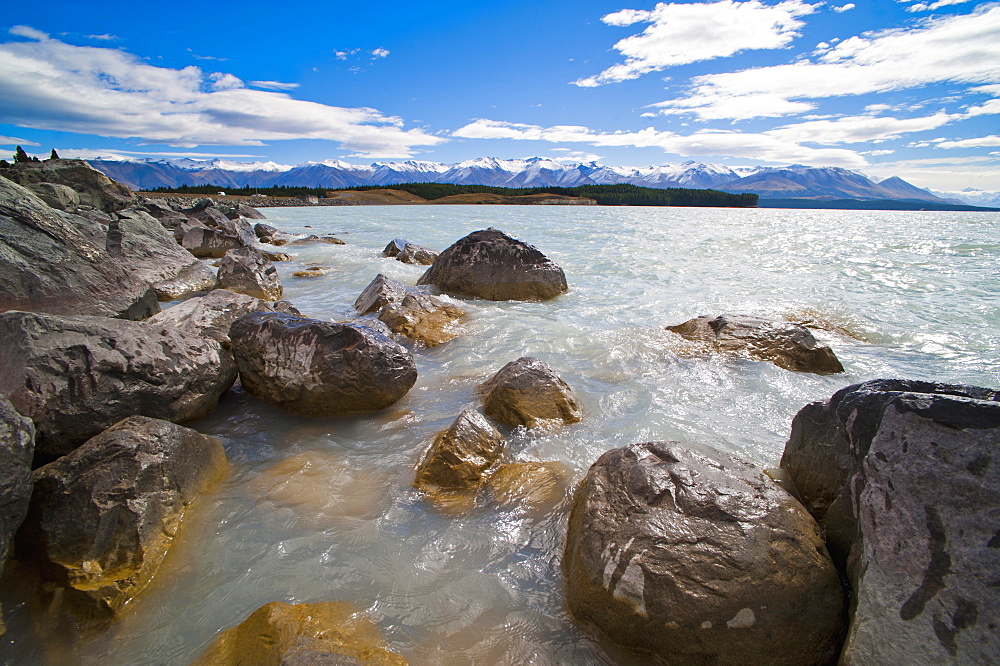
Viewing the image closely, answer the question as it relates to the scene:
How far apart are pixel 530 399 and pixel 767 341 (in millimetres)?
3869

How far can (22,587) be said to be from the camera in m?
2.56

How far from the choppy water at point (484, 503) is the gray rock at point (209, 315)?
1212mm

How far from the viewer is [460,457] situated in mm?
3625

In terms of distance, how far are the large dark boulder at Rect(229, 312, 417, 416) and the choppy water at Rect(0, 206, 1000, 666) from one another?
185 millimetres

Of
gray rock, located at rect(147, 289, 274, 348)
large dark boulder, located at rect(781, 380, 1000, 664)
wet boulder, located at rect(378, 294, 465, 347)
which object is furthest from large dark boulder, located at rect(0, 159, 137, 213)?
large dark boulder, located at rect(781, 380, 1000, 664)

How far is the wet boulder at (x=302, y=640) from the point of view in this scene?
2.11 m

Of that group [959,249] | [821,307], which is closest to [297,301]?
[821,307]

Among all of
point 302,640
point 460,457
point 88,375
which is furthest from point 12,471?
point 460,457

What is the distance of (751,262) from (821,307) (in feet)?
23.8

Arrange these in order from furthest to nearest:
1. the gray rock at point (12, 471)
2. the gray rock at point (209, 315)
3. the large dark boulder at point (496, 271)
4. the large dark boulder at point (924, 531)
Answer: the large dark boulder at point (496, 271)
the gray rock at point (209, 315)
the gray rock at point (12, 471)
the large dark boulder at point (924, 531)

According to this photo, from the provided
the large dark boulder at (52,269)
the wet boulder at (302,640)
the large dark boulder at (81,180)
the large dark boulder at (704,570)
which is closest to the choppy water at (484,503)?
the wet boulder at (302,640)

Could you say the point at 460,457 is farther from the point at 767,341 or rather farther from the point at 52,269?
the point at 52,269

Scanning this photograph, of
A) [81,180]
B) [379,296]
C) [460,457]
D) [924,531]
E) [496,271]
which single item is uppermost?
[81,180]

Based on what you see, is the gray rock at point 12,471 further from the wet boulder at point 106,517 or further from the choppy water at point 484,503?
the choppy water at point 484,503
